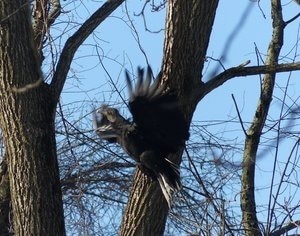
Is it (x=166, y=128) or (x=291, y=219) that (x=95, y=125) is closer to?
(x=166, y=128)

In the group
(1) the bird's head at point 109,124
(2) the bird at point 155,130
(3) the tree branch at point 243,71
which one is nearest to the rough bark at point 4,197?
(1) the bird's head at point 109,124

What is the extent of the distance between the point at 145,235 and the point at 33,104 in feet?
3.02

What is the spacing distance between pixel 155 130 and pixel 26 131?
2.25 ft

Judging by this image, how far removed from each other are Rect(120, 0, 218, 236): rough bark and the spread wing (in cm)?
7

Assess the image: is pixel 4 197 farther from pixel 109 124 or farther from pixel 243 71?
pixel 243 71

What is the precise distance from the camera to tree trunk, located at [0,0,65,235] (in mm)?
4625

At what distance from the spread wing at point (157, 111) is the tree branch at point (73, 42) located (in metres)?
0.48

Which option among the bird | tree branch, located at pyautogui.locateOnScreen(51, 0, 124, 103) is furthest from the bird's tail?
tree branch, located at pyautogui.locateOnScreen(51, 0, 124, 103)

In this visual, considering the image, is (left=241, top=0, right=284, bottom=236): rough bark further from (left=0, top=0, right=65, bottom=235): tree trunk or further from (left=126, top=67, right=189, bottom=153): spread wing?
(left=0, top=0, right=65, bottom=235): tree trunk

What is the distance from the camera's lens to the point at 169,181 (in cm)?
458

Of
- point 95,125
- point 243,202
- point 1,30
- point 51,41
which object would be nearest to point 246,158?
point 243,202

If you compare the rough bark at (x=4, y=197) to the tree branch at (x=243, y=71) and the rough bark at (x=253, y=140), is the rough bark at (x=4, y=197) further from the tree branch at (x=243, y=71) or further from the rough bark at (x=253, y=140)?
the tree branch at (x=243, y=71)

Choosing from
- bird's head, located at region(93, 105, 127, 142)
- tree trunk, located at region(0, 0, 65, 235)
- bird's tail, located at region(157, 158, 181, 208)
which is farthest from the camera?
bird's head, located at region(93, 105, 127, 142)

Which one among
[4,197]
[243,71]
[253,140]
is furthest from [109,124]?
[4,197]
